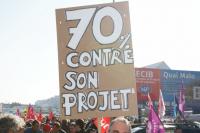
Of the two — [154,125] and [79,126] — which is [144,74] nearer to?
[154,125]

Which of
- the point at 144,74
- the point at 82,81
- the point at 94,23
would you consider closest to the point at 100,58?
the point at 82,81

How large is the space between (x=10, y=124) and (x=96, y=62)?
268 cm

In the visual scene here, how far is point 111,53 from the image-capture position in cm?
646

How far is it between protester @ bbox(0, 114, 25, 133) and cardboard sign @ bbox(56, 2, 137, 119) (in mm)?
2441

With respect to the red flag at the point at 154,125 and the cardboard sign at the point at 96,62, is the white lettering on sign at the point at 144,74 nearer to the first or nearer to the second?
the red flag at the point at 154,125

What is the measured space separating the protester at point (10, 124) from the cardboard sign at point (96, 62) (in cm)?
244

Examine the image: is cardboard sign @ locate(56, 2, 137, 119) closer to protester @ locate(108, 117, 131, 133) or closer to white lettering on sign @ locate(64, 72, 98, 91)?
white lettering on sign @ locate(64, 72, 98, 91)

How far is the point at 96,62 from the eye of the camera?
6.48 meters

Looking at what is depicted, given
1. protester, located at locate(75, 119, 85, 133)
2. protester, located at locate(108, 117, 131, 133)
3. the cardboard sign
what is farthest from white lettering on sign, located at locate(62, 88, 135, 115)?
protester, located at locate(75, 119, 85, 133)

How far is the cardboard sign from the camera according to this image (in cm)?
639

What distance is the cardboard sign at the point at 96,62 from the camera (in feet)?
21.0

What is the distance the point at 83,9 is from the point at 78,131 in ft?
10.3

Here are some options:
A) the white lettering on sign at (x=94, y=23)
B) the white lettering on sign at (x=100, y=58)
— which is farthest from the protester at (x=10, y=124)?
the white lettering on sign at (x=94, y=23)

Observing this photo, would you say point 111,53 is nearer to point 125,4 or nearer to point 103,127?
point 125,4
